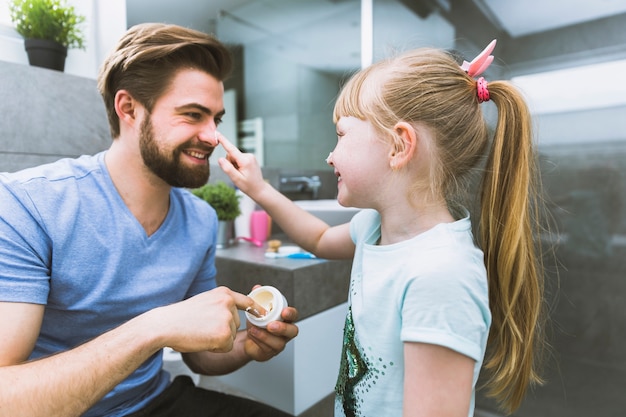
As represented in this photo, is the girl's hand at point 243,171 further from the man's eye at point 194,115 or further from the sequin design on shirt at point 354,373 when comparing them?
the sequin design on shirt at point 354,373

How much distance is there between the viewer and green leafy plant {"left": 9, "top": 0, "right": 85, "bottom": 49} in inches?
45.5

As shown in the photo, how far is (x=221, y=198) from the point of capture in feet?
4.73

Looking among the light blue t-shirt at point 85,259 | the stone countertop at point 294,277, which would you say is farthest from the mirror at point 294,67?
the light blue t-shirt at point 85,259

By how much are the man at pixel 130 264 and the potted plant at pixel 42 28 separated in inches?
12.9

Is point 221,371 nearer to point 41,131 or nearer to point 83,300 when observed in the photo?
point 83,300

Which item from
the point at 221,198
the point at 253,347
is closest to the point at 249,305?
the point at 253,347

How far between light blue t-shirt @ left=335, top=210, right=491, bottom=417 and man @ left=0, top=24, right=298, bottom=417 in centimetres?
17

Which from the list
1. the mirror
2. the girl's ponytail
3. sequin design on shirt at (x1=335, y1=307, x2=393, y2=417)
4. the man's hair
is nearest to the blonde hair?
the girl's ponytail

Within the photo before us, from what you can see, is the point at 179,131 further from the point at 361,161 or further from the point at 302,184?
the point at 302,184

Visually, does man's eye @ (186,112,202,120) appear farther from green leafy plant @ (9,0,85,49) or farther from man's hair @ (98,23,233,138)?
green leafy plant @ (9,0,85,49)

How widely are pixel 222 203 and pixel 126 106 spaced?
21.1 inches

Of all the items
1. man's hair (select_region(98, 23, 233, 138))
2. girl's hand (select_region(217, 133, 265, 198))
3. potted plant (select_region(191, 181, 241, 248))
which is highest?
man's hair (select_region(98, 23, 233, 138))

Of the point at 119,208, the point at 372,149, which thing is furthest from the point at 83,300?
the point at 372,149

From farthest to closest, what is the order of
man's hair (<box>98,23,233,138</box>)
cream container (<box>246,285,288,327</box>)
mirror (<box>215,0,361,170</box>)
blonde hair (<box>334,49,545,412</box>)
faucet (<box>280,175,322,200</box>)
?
1. mirror (<box>215,0,361,170</box>)
2. faucet (<box>280,175,322,200</box>)
3. man's hair (<box>98,23,233,138</box>)
4. cream container (<box>246,285,288,327</box>)
5. blonde hair (<box>334,49,545,412</box>)
